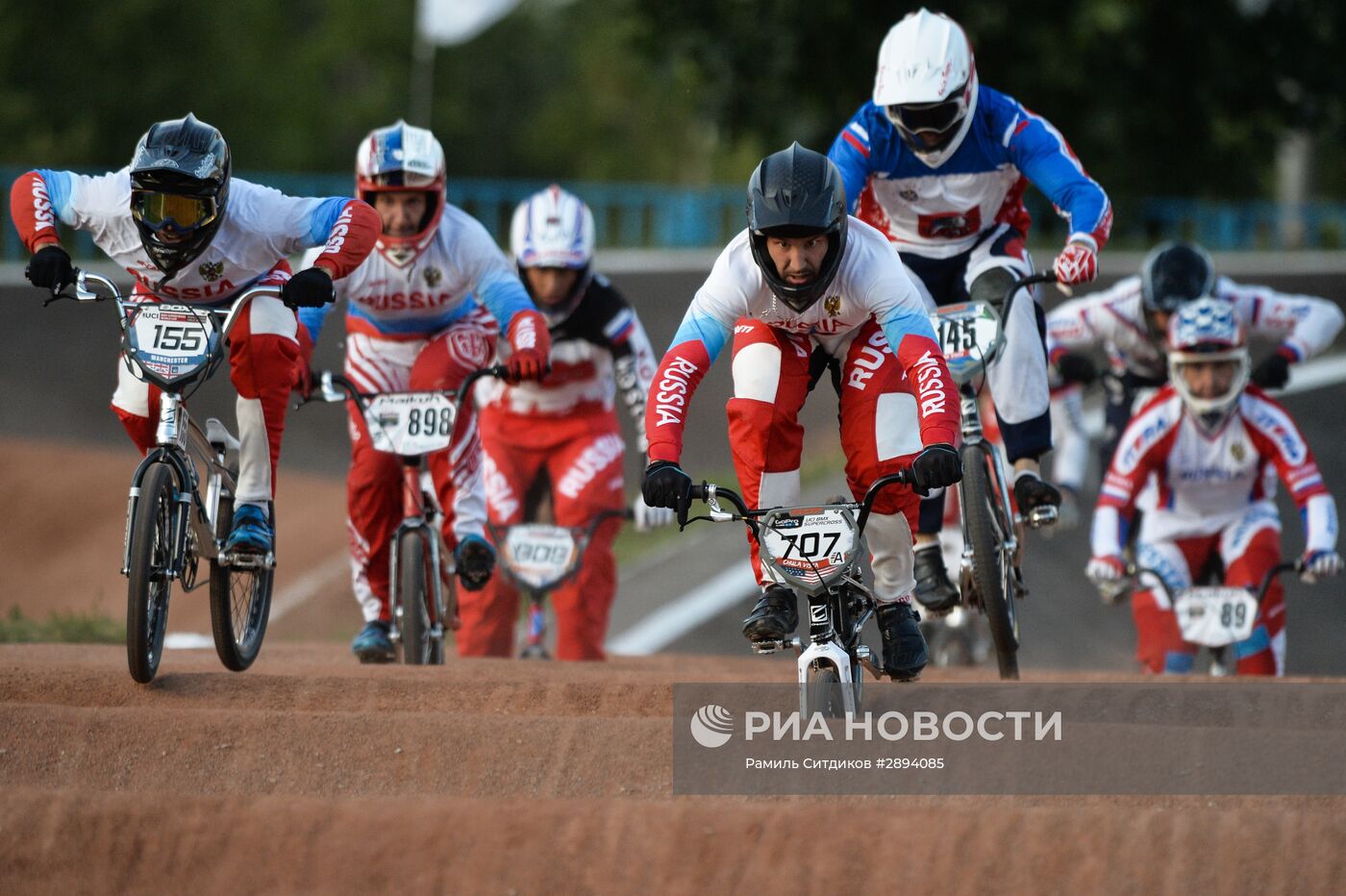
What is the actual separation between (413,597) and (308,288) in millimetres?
2279

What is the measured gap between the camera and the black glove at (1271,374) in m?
10.9

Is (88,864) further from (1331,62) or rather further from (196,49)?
(196,49)

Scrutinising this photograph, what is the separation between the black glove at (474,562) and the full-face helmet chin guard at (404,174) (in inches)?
60.7

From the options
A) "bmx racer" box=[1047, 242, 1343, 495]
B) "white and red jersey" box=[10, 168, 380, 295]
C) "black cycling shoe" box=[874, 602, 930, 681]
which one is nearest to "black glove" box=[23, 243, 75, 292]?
"white and red jersey" box=[10, 168, 380, 295]

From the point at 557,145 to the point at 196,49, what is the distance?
601 inches

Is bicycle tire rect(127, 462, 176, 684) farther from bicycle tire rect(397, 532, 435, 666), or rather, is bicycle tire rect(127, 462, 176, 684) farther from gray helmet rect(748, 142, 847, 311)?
gray helmet rect(748, 142, 847, 311)

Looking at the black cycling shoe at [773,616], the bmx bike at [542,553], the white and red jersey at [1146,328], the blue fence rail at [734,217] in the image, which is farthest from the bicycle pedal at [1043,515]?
the blue fence rail at [734,217]

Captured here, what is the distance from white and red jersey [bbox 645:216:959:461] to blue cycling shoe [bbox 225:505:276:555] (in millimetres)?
2196

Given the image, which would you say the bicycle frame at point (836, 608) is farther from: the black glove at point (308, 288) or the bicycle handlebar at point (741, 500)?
the black glove at point (308, 288)

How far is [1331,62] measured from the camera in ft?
78.0

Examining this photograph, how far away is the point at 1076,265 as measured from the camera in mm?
7816

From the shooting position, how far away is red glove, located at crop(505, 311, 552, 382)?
8906 millimetres
